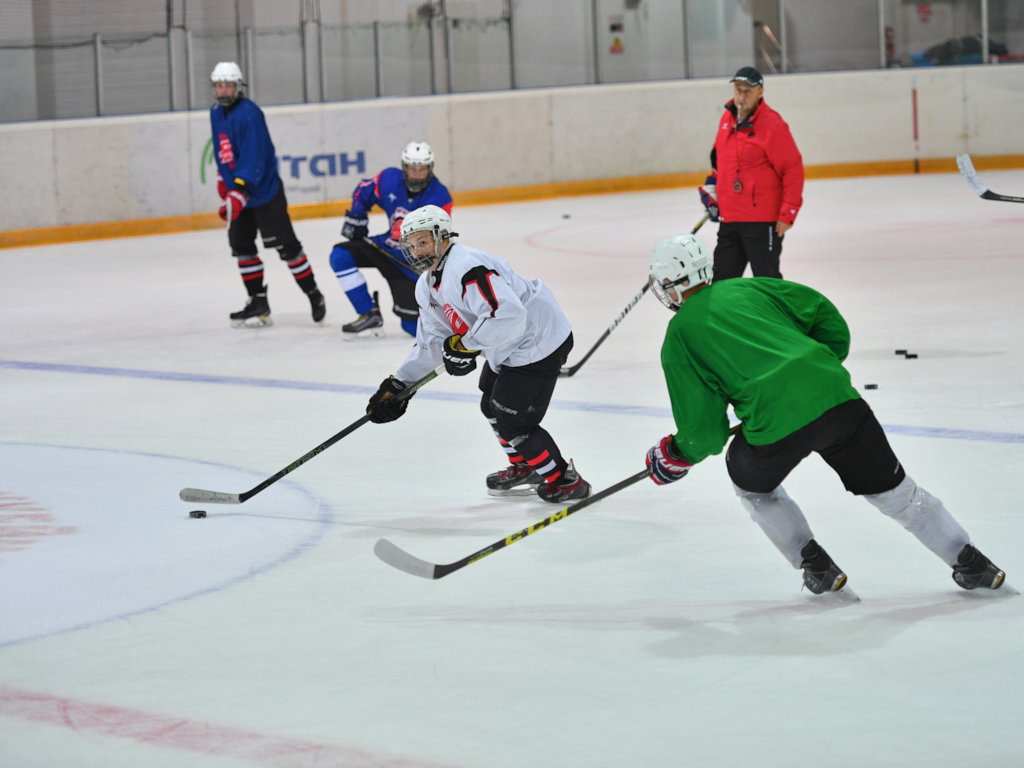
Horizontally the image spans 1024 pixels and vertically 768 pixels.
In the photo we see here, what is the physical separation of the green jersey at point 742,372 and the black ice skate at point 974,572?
444 mm

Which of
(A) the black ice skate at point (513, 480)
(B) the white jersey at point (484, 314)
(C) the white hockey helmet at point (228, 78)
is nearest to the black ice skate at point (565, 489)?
(A) the black ice skate at point (513, 480)

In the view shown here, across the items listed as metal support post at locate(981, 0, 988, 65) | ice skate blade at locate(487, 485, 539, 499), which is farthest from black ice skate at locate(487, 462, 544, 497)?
metal support post at locate(981, 0, 988, 65)

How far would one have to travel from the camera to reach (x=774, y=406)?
107 inches

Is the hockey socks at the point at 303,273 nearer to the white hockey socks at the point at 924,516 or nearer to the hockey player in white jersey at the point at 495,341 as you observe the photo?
the hockey player in white jersey at the point at 495,341

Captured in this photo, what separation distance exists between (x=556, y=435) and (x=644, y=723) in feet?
8.03

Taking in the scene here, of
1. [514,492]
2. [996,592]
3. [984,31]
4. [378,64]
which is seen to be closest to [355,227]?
[514,492]

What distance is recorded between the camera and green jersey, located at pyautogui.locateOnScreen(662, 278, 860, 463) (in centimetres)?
272

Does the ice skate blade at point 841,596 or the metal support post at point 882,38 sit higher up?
the metal support post at point 882,38

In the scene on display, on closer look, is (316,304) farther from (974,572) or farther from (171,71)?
(171,71)

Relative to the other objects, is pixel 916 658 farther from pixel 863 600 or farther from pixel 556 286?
pixel 556 286

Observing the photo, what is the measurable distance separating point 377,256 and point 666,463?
4.38 metres

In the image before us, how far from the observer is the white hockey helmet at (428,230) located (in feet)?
12.3

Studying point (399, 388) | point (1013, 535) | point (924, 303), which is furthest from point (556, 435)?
point (924, 303)

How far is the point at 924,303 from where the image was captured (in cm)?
717
